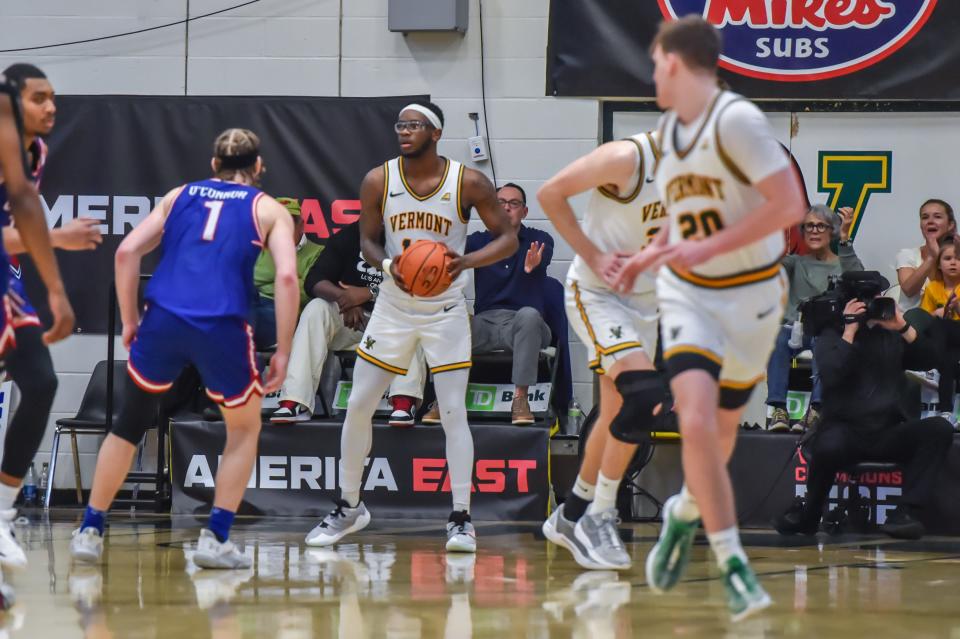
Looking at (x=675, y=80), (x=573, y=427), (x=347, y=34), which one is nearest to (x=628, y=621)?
(x=675, y=80)

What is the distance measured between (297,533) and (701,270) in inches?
138

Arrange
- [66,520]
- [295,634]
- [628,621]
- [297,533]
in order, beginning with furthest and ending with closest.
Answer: [66,520] < [297,533] < [628,621] < [295,634]

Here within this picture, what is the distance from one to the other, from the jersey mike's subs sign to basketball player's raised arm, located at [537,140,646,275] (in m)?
3.75

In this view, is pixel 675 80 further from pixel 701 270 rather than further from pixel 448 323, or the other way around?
pixel 448 323

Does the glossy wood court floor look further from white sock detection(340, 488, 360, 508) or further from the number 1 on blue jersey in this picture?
the number 1 on blue jersey

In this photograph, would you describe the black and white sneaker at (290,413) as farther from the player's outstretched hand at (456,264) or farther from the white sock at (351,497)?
the player's outstretched hand at (456,264)

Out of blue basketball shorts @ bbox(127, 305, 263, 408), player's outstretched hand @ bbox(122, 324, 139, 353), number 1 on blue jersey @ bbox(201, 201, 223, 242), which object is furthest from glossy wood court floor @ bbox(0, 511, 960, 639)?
number 1 on blue jersey @ bbox(201, 201, 223, 242)

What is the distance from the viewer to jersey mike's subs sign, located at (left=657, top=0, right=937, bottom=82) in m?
8.50

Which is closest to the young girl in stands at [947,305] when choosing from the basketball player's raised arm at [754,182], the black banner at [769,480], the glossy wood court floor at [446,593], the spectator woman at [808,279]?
the spectator woman at [808,279]

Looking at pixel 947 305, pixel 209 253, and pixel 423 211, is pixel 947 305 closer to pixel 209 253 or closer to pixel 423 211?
pixel 423 211

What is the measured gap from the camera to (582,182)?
16.5ft

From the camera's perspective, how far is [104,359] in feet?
29.1

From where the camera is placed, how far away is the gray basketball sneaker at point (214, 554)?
16.8 ft

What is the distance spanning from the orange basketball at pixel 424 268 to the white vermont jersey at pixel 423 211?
160 mm
